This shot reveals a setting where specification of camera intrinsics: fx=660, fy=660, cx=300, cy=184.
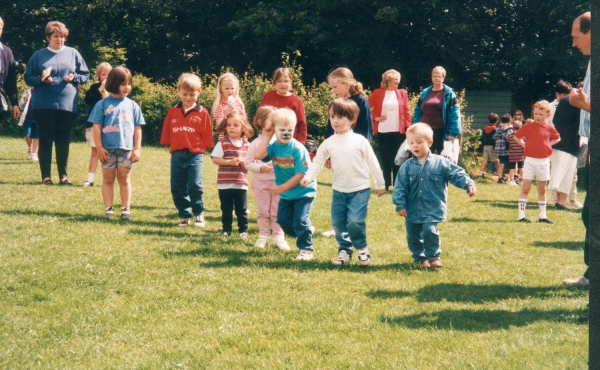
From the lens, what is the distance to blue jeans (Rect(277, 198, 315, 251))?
644 cm

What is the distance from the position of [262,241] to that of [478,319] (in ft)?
9.61

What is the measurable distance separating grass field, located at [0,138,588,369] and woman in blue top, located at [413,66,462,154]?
8.31ft

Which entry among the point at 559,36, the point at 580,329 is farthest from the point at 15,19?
the point at 580,329

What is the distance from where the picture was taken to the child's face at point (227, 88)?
815 centimetres

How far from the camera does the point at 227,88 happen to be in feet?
26.8

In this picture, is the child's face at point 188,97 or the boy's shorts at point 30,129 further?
the boy's shorts at point 30,129

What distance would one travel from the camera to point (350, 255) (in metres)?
6.32

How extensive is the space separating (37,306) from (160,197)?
5.85m

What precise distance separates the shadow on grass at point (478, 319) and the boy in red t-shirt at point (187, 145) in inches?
160

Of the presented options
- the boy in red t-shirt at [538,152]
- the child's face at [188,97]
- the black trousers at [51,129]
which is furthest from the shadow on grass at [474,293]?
the black trousers at [51,129]

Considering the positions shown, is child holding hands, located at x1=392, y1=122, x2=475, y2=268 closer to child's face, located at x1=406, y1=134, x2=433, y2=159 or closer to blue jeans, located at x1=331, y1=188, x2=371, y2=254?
child's face, located at x1=406, y1=134, x2=433, y2=159

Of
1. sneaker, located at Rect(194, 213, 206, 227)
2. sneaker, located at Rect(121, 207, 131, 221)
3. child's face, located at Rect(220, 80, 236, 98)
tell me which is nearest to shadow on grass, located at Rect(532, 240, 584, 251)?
sneaker, located at Rect(194, 213, 206, 227)

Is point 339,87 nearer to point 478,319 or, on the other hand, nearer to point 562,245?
point 562,245

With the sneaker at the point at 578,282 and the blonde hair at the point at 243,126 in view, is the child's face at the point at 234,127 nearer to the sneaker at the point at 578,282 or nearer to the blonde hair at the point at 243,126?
the blonde hair at the point at 243,126
